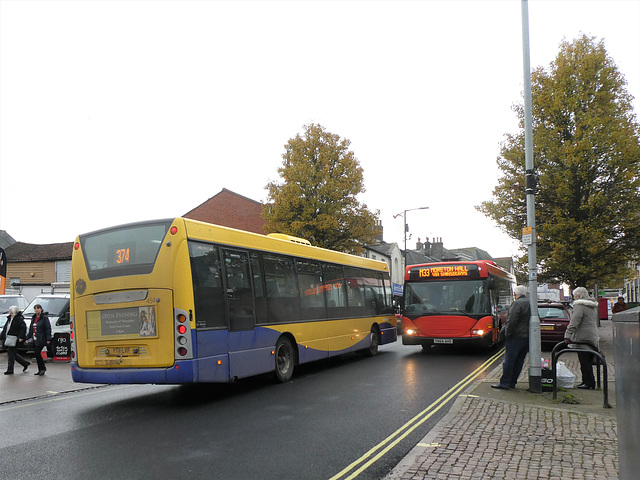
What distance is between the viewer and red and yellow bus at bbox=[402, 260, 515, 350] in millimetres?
15172

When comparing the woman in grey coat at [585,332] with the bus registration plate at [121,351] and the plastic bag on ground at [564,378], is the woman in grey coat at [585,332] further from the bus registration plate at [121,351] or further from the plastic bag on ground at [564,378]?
the bus registration plate at [121,351]

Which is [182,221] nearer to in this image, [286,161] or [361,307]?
[361,307]

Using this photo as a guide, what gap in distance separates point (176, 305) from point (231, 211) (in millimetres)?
39360

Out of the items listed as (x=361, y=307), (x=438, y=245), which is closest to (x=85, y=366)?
(x=361, y=307)

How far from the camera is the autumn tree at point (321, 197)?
31.2m

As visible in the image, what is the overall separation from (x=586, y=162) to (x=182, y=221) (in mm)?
15269

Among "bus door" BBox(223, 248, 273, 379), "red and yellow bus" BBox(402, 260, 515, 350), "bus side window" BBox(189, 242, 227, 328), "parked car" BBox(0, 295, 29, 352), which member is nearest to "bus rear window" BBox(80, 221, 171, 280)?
"bus side window" BBox(189, 242, 227, 328)

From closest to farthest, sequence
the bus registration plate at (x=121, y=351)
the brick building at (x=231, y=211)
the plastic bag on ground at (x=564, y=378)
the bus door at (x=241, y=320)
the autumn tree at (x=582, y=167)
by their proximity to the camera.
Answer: the bus registration plate at (x=121, y=351)
the plastic bag on ground at (x=564, y=378)
the bus door at (x=241, y=320)
the autumn tree at (x=582, y=167)
the brick building at (x=231, y=211)

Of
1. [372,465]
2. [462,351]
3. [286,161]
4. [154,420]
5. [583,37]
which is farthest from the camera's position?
[286,161]

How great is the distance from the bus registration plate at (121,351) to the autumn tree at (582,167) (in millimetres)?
15387

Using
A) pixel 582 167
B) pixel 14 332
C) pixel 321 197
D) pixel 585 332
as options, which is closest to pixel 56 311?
pixel 14 332

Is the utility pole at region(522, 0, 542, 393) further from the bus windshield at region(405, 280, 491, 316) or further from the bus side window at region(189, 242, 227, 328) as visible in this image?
the bus windshield at region(405, 280, 491, 316)

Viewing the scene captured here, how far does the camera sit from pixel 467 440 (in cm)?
583

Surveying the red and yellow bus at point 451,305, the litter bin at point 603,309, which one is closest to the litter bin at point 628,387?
the red and yellow bus at point 451,305
